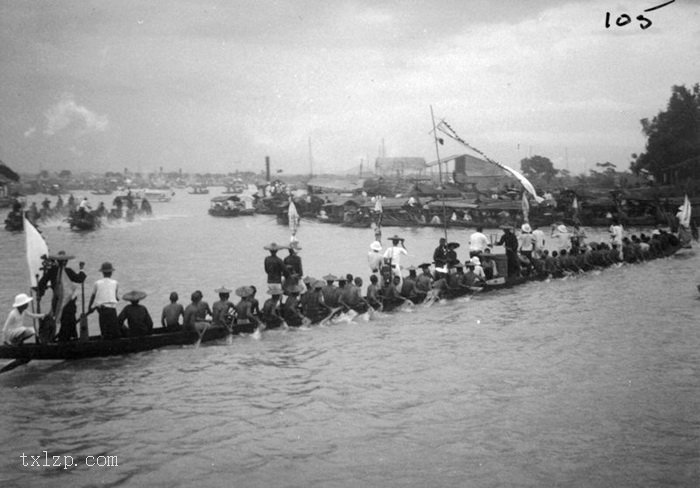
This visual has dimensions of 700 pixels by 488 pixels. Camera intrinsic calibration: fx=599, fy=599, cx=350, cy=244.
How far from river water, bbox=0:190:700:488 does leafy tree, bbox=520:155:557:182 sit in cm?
5261

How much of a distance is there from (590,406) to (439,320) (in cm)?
602

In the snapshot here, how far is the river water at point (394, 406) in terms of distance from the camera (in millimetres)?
7195

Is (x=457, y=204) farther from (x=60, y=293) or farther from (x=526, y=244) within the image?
(x=60, y=293)

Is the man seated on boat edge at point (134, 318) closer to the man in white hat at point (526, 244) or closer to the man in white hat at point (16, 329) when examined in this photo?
the man in white hat at point (16, 329)

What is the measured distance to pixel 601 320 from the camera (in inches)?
586

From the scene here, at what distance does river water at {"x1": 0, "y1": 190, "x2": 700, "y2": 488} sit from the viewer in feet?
23.6

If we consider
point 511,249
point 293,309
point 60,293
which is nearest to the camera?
point 60,293

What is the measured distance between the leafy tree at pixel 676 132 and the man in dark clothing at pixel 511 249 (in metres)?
31.5

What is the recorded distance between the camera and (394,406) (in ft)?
30.1

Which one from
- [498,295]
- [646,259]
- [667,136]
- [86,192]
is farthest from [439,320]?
[86,192]

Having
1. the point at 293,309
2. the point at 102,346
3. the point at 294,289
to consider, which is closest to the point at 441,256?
the point at 294,289

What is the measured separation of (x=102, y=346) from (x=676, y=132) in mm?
44272

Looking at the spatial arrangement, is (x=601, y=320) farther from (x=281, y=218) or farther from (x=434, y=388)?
(x=281, y=218)

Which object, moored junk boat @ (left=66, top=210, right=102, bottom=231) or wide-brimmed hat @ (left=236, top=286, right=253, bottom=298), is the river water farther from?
moored junk boat @ (left=66, top=210, right=102, bottom=231)
